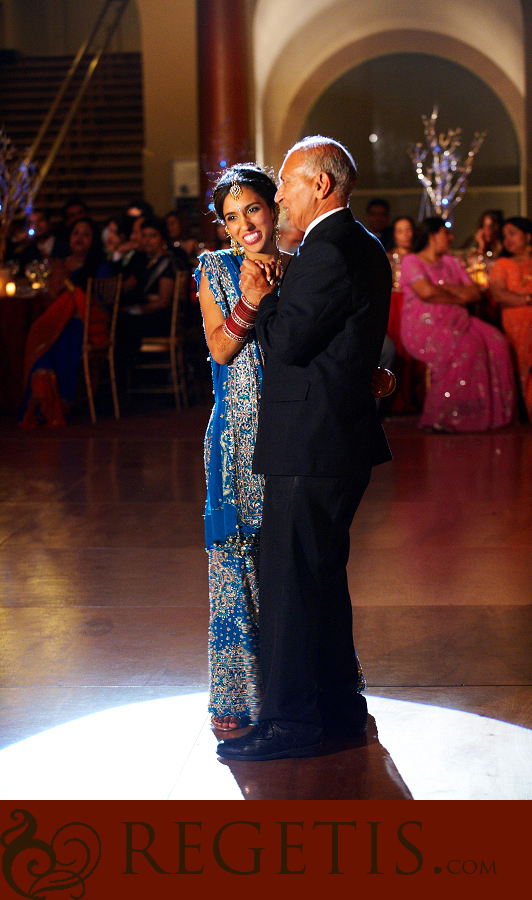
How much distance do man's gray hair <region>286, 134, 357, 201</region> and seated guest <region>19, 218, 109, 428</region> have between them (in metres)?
5.08

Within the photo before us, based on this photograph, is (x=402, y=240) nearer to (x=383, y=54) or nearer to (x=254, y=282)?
(x=254, y=282)

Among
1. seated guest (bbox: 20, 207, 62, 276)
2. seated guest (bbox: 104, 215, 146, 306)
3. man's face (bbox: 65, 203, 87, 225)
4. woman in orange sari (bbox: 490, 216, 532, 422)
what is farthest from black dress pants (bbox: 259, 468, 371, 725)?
man's face (bbox: 65, 203, 87, 225)

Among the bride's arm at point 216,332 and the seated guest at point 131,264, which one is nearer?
the bride's arm at point 216,332

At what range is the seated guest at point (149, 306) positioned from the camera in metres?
7.69

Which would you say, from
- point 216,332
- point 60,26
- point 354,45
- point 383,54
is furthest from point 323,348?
point 60,26

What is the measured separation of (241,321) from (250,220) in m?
0.22

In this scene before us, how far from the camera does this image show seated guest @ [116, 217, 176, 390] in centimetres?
769

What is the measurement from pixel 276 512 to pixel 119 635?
43.1 inches

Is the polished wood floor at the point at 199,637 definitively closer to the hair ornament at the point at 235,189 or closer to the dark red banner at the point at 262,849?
the dark red banner at the point at 262,849

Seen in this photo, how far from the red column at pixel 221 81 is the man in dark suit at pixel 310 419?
8.19 m

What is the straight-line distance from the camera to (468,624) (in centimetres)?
307

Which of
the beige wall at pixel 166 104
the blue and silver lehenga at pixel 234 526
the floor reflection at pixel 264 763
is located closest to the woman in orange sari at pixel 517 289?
the floor reflection at pixel 264 763

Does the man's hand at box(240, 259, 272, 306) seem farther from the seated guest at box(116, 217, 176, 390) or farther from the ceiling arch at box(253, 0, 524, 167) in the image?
the ceiling arch at box(253, 0, 524, 167)

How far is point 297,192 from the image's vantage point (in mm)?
2047
